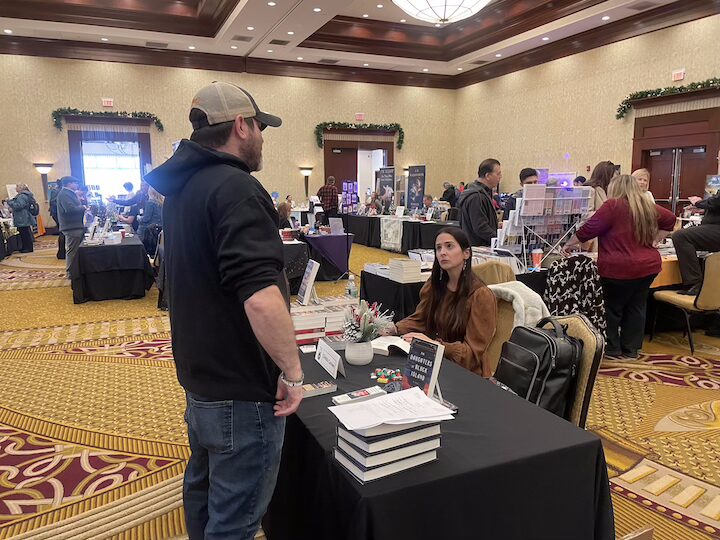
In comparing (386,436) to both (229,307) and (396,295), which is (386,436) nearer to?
(229,307)

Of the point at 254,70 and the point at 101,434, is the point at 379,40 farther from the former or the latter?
the point at 101,434

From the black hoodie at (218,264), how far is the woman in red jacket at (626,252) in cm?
365

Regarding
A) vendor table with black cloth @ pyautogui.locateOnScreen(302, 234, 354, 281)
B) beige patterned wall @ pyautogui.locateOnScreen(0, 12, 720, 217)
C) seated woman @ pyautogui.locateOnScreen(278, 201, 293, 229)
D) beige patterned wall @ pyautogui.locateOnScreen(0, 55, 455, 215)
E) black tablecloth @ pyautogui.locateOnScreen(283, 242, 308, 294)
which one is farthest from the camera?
beige patterned wall @ pyautogui.locateOnScreen(0, 55, 455, 215)

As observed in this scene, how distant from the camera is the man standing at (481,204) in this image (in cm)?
498

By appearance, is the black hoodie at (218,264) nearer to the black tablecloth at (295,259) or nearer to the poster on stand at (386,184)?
the black tablecloth at (295,259)

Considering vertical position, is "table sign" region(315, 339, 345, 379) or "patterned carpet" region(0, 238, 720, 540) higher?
"table sign" region(315, 339, 345, 379)

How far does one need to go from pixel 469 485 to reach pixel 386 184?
12717mm

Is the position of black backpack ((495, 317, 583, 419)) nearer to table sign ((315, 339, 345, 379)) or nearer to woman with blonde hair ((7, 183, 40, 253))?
table sign ((315, 339, 345, 379))

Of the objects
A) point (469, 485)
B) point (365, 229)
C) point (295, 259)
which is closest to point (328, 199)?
point (365, 229)

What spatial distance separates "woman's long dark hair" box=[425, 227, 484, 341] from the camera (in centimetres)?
260

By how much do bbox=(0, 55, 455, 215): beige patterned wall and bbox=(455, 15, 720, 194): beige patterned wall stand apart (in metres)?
1.47

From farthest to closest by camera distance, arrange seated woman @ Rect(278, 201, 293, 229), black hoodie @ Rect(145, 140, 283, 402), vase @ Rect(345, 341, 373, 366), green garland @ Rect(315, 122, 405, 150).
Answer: green garland @ Rect(315, 122, 405, 150) < seated woman @ Rect(278, 201, 293, 229) < vase @ Rect(345, 341, 373, 366) < black hoodie @ Rect(145, 140, 283, 402)

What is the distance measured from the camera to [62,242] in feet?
32.9

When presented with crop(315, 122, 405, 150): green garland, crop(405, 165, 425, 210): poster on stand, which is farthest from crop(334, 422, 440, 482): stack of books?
crop(315, 122, 405, 150): green garland
